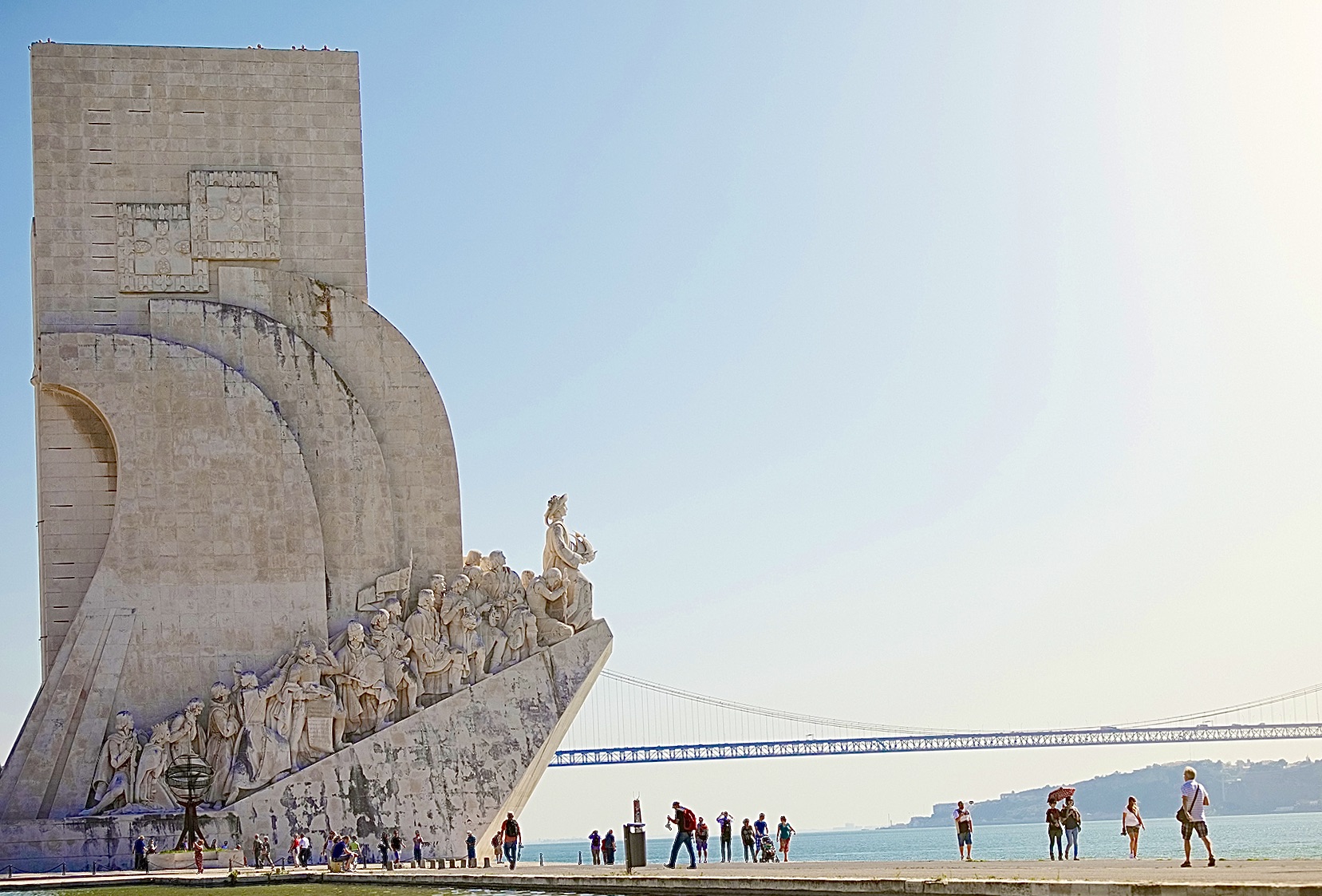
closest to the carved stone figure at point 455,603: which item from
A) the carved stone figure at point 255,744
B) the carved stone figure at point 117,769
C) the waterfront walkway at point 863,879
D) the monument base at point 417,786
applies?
the monument base at point 417,786

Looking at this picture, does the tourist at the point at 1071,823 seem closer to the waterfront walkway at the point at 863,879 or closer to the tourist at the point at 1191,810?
the waterfront walkway at the point at 863,879

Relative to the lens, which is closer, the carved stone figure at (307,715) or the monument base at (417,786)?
the monument base at (417,786)

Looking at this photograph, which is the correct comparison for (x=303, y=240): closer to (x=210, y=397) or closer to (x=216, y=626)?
(x=210, y=397)

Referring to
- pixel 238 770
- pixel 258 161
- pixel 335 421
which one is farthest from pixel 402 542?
pixel 258 161

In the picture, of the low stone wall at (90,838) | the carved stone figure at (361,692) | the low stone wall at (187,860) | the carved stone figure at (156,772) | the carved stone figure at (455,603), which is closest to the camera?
the low stone wall at (187,860)

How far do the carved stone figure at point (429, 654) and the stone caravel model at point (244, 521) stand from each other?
3cm

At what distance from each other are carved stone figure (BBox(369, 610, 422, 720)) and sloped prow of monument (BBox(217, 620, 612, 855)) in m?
0.17

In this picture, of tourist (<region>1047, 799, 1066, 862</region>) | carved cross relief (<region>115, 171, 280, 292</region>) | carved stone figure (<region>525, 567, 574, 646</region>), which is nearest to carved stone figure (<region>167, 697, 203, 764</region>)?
carved stone figure (<region>525, 567, 574, 646</region>)

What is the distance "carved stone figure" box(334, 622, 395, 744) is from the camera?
1983 centimetres

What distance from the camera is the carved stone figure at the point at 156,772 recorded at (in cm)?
1894

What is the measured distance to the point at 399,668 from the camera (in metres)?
20.0

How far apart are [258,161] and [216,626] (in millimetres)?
5734

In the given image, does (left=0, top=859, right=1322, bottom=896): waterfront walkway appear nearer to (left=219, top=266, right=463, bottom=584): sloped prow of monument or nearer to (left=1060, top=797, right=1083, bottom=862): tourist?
(left=1060, top=797, right=1083, bottom=862): tourist

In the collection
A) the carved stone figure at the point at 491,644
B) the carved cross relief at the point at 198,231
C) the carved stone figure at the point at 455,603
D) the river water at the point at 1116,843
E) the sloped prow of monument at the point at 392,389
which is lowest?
the river water at the point at 1116,843
